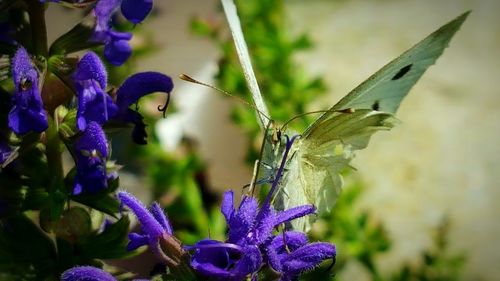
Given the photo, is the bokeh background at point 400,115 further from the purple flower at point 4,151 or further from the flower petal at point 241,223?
the flower petal at point 241,223

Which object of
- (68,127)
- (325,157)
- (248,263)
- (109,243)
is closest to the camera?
(248,263)

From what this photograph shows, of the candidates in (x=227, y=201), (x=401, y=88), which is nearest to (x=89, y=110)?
(x=227, y=201)

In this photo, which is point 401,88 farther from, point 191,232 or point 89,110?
point 191,232

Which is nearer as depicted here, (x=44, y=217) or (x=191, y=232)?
(x=44, y=217)

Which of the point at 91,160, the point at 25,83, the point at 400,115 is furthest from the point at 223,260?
the point at 400,115

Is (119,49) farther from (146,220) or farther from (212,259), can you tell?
(212,259)

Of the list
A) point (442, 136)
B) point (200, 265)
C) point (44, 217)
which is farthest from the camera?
point (442, 136)

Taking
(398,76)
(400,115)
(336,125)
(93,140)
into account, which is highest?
(400,115)

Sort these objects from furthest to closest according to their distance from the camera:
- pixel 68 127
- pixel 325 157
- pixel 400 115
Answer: pixel 400 115 < pixel 325 157 < pixel 68 127
